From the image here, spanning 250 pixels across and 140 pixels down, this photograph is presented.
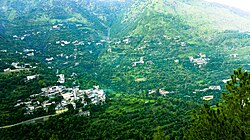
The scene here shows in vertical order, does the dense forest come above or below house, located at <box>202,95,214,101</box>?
above

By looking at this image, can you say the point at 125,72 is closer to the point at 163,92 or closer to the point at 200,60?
the point at 163,92

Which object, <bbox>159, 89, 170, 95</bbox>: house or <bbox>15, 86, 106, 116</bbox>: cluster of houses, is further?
<bbox>159, 89, 170, 95</bbox>: house

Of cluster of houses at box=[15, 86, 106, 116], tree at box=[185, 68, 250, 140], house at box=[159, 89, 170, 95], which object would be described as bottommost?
house at box=[159, 89, 170, 95]

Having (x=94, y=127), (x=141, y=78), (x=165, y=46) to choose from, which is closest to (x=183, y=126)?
(x=94, y=127)

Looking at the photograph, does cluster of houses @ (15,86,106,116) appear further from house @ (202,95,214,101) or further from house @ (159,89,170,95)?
house @ (202,95,214,101)

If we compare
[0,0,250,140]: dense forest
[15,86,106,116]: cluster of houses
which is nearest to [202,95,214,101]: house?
[0,0,250,140]: dense forest

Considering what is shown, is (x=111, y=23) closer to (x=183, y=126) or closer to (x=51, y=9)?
(x=51, y=9)

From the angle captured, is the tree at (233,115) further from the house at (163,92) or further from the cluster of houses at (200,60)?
the cluster of houses at (200,60)

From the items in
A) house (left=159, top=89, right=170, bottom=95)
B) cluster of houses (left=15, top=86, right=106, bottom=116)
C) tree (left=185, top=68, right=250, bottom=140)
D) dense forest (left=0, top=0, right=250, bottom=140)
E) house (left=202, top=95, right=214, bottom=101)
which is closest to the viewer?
tree (left=185, top=68, right=250, bottom=140)
